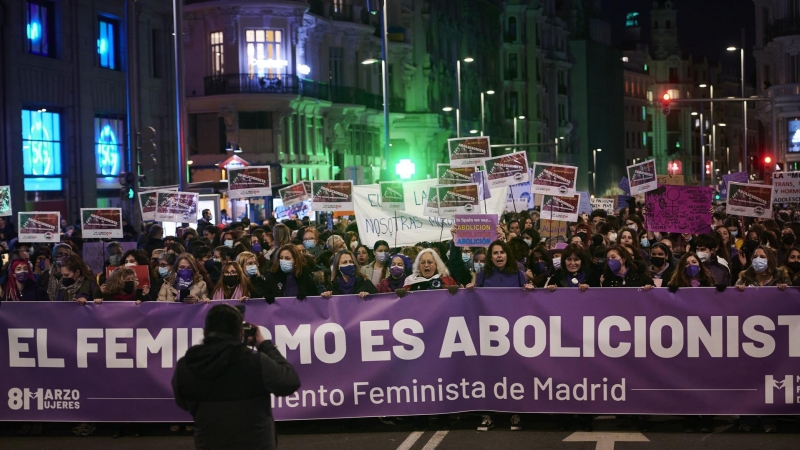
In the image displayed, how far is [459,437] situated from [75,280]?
4.56m

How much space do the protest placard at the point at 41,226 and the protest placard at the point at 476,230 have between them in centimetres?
641

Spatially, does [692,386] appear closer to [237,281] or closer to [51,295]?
[237,281]

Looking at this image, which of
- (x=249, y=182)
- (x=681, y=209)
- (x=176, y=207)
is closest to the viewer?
(x=681, y=209)

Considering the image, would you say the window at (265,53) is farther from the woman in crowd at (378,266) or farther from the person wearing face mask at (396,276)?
the person wearing face mask at (396,276)

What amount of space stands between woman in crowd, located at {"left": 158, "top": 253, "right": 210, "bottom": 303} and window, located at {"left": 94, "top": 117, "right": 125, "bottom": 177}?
79.3 feet

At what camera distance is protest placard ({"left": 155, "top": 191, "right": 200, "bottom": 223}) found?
66.1 ft

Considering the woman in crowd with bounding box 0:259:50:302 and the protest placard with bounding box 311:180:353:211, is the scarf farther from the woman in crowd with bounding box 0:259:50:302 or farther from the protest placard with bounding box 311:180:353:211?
the protest placard with bounding box 311:180:353:211

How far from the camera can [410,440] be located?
35.3 ft

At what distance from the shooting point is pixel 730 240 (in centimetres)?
1783

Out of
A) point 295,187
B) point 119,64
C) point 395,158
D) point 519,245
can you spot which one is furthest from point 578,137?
point 519,245

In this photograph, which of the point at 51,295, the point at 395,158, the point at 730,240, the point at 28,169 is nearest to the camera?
the point at 51,295

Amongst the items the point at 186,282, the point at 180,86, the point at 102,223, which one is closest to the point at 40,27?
the point at 180,86

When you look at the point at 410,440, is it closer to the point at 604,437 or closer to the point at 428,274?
the point at 604,437

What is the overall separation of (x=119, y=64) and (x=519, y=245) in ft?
84.6
